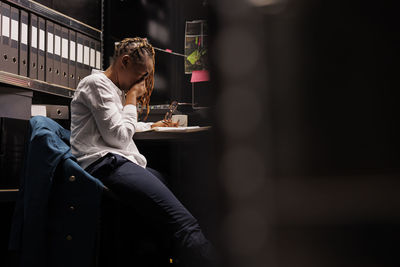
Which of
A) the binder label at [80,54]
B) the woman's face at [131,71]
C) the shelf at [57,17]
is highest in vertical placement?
the shelf at [57,17]

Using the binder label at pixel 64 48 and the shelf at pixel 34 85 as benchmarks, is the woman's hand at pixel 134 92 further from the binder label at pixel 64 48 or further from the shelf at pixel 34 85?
the binder label at pixel 64 48

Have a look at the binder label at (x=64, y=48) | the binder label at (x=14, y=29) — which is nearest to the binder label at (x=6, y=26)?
the binder label at (x=14, y=29)

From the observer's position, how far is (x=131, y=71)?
150 cm

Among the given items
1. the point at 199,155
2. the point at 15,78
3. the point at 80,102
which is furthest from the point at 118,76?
the point at 199,155

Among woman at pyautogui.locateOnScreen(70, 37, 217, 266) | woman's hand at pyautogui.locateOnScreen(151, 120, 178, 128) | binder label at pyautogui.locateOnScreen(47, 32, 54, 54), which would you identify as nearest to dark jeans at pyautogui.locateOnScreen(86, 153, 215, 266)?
woman at pyautogui.locateOnScreen(70, 37, 217, 266)

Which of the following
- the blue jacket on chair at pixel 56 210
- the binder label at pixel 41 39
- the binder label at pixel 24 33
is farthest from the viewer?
the binder label at pixel 41 39

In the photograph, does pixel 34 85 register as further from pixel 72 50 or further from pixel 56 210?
pixel 56 210

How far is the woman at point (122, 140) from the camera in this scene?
123 cm

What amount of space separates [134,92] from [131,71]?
84 mm

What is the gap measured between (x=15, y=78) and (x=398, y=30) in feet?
6.28

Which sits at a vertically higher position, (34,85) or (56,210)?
(34,85)

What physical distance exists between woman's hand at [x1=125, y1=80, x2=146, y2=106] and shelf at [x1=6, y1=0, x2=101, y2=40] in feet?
2.49

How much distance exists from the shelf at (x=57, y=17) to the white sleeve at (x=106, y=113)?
799mm

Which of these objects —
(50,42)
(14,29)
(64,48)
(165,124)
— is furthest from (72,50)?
(165,124)
